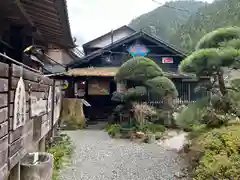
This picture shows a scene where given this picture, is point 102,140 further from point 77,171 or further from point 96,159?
point 77,171

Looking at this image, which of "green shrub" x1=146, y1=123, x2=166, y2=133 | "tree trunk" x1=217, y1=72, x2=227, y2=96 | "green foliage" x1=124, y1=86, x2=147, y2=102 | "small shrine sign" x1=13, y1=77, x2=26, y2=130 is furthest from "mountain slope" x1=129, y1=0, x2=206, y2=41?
"small shrine sign" x1=13, y1=77, x2=26, y2=130

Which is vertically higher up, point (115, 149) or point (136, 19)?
point (136, 19)

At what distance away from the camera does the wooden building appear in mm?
2090

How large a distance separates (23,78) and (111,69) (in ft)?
38.1

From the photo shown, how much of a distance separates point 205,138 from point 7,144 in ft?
14.4

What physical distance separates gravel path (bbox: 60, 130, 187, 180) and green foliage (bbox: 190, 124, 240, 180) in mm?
810

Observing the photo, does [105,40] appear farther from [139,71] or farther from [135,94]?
[135,94]

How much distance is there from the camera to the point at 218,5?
28422 mm

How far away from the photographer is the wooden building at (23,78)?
6.86 ft

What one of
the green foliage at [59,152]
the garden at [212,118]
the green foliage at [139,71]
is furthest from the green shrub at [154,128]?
the green foliage at [59,152]

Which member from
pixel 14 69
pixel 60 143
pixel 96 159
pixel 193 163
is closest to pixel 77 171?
pixel 96 159

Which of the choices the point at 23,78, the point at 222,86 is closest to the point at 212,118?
the point at 222,86

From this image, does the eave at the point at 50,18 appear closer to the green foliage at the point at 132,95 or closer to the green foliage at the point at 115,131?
the green foliage at the point at 115,131

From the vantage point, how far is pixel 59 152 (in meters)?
6.09
